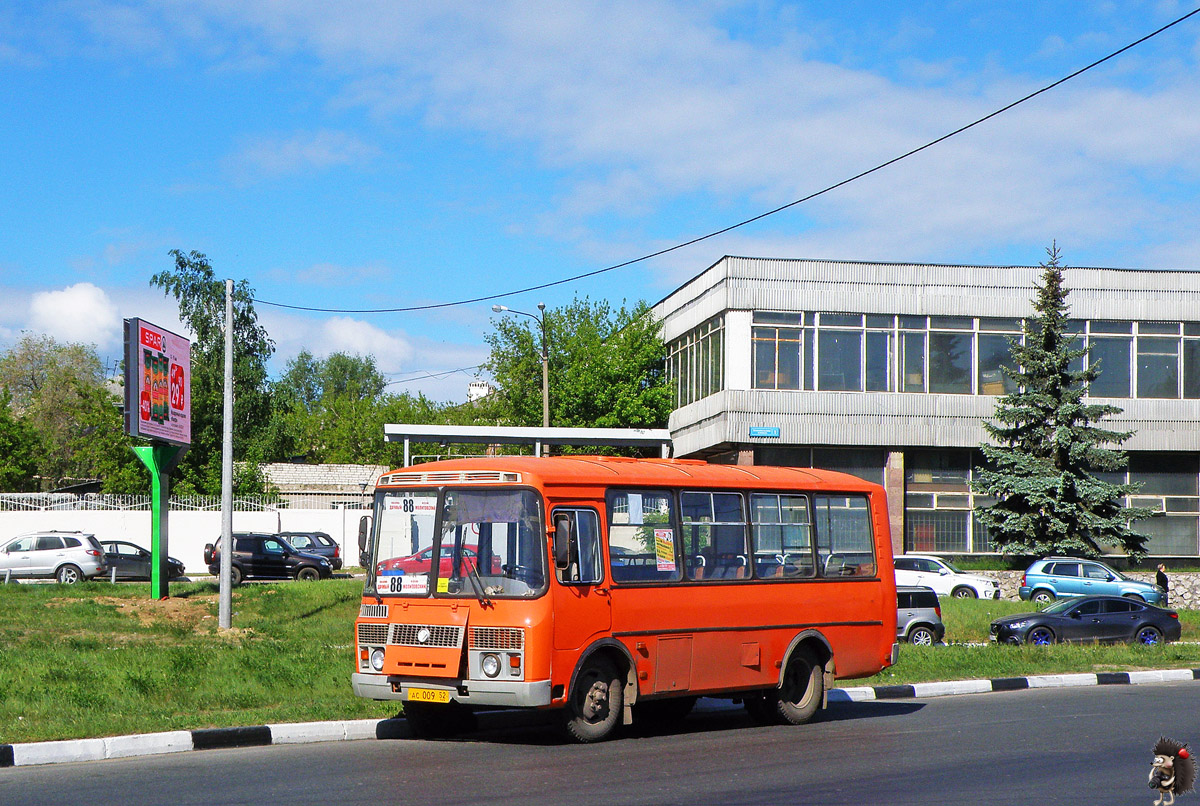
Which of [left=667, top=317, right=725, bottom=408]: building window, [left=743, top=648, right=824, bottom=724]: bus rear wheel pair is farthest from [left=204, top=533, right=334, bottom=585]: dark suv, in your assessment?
[left=743, top=648, right=824, bottom=724]: bus rear wheel pair

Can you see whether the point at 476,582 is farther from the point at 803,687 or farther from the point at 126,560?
the point at 126,560

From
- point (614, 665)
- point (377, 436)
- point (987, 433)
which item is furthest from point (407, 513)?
point (377, 436)

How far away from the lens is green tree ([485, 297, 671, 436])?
173 ft

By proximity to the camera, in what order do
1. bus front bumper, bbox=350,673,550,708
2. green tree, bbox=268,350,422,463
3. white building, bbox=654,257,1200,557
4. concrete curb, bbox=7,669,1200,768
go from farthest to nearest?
green tree, bbox=268,350,422,463
white building, bbox=654,257,1200,557
bus front bumper, bbox=350,673,550,708
concrete curb, bbox=7,669,1200,768

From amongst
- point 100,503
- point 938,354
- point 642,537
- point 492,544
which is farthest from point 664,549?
point 100,503

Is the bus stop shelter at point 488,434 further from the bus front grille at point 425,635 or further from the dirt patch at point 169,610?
the bus front grille at point 425,635

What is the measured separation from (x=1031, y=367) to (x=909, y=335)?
4.87 meters

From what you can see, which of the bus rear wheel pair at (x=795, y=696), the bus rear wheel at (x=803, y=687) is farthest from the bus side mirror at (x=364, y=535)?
the bus rear wheel at (x=803, y=687)

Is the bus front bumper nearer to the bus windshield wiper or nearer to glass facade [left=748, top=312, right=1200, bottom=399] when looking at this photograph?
the bus windshield wiper

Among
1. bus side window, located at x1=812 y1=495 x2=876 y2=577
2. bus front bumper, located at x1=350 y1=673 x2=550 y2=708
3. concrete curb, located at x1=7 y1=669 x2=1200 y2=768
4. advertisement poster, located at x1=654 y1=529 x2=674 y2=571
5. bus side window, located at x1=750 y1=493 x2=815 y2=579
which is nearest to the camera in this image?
concrete curb, located at x1=7 y1=669 x2=1200 y2=768

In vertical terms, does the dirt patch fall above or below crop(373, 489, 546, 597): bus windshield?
below

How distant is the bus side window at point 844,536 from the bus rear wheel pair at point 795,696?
3.20 ft

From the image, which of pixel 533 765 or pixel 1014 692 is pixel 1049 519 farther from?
pixel 533 765

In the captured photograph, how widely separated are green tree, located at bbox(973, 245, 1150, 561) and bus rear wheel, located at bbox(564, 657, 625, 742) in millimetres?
30569
